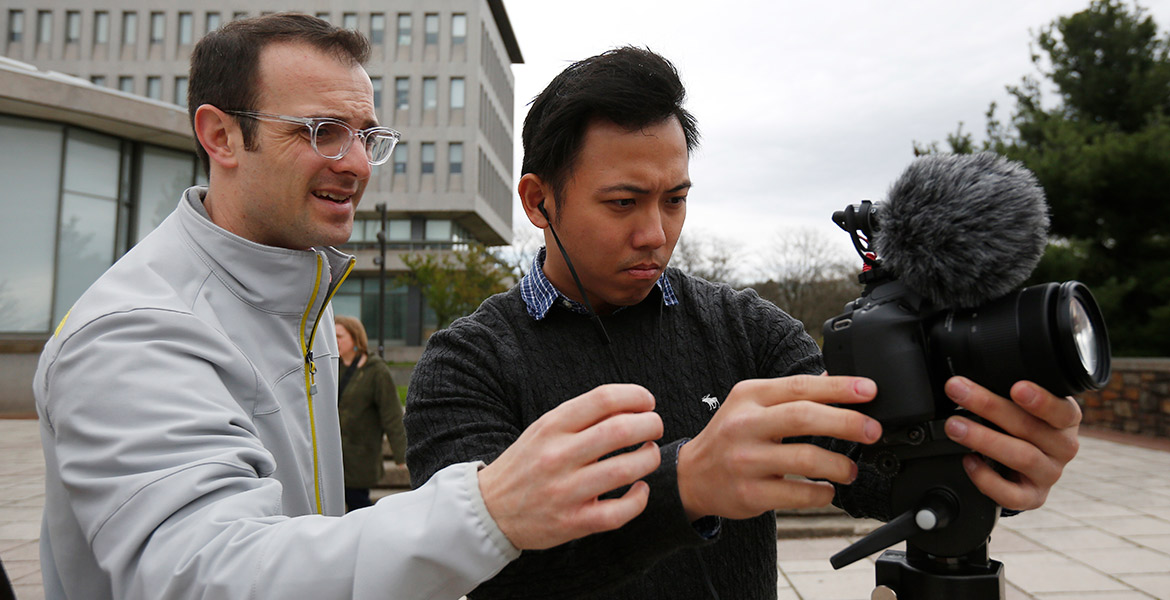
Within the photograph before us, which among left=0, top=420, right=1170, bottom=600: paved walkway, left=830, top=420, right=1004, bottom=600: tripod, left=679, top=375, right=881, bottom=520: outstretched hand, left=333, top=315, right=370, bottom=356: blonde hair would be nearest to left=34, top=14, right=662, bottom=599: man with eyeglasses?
left=679, top=375, right=881, bottom=520: outstretched hand

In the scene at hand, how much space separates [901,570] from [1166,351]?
1604 cm

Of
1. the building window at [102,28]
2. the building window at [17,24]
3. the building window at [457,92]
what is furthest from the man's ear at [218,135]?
the building window at [17,24]

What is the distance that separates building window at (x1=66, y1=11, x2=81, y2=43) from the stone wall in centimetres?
4969

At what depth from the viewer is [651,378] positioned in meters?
1.69

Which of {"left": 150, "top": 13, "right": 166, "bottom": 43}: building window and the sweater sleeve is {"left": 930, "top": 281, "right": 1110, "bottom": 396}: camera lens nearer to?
the sweater sleeve

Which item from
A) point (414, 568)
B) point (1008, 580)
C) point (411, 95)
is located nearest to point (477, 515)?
point (414, 568)

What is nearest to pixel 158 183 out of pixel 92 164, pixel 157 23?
pixel 92 164

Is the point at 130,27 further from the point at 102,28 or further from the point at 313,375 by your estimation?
the point at 313,375

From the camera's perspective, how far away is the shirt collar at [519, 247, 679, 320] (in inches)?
67.2

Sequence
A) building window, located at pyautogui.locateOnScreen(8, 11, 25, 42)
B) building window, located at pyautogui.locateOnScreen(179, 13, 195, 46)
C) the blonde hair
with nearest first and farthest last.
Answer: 1. the blonde hair
2. building window, located at pyautogui.locateOnScreen(8, 11, 25, 42)
3. building window, located at pyautogui.locateOnScreen(179, 13, 195, 46)

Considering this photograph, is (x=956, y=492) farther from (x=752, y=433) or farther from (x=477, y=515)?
(x=477, y=515)

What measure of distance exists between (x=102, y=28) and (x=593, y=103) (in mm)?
50591

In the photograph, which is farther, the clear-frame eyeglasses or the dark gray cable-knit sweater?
the clear-frame eyeglasses

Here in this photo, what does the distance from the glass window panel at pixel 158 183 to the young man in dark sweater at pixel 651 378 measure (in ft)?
54.5
